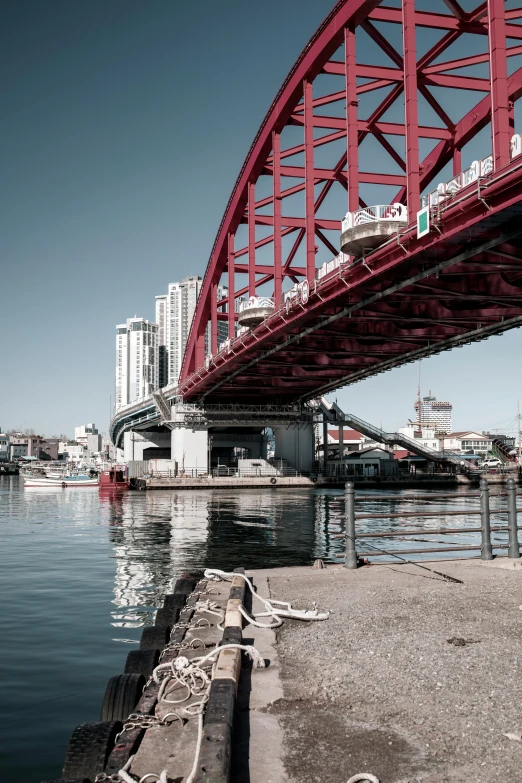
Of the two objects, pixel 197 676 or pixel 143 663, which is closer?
pixel 197 676

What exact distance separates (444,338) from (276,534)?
2381 cm

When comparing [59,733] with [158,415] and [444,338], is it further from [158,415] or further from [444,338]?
[158,415]

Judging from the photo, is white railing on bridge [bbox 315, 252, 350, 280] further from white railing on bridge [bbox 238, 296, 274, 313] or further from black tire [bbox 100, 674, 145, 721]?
black tire [bbox 100, 674, 145, 721]

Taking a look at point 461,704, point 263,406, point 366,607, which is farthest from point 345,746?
point 263,406

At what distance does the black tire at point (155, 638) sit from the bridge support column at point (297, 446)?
270 ft

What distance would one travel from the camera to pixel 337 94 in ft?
144

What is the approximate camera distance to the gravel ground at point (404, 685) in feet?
14.3

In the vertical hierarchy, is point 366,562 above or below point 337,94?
below

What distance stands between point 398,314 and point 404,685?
36438mm

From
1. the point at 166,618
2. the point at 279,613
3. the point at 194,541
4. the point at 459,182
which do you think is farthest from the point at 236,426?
the point at 279,613

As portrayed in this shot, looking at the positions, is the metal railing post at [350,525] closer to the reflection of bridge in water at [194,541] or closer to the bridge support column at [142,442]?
the reflection of bridge in water at [194,541]

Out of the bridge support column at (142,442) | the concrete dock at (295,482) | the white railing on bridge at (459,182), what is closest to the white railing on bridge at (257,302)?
the white railing on bridge at (459,182)

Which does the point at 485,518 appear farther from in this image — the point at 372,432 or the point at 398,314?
the point at 372,432

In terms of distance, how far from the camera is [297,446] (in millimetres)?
90688
